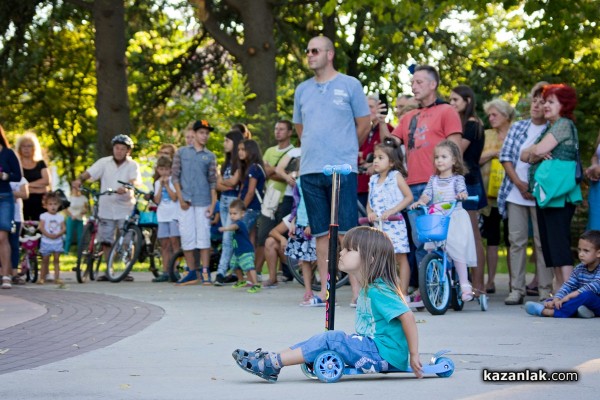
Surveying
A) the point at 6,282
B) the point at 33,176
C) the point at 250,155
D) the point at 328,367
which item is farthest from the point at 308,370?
the point at 33,176

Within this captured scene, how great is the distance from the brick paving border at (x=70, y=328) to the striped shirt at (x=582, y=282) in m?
3.63

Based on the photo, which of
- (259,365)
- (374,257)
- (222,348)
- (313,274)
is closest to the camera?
(259,365)

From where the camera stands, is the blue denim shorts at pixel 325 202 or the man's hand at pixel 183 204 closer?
the blue denim shorts at pixel 325 202

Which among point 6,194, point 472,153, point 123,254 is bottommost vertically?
point 123,254

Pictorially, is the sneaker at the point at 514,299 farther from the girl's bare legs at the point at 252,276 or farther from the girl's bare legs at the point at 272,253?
the girl's bare legs at the point at 272,253

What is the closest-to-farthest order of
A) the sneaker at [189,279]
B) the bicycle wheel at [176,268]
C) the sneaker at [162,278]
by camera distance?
the sneaker at [189,279]
the bicycle wheel at [176,268]
the sneaker at [162,278]

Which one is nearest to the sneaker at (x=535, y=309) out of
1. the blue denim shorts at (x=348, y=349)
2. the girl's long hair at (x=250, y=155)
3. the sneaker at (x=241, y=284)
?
the blue denim shorts at (x=348, y=349)

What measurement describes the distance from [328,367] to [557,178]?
5334 millimetres

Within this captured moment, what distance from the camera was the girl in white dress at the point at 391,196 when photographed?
38.4ft

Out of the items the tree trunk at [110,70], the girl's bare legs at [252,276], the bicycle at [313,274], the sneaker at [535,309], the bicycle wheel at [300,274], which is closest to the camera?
the sneaker at [535,309]

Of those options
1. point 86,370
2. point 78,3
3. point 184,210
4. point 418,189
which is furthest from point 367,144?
point 78,3

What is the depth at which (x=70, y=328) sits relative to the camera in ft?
33.2

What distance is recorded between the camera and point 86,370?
24.5ft

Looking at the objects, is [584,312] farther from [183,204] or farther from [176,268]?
[176,268]
